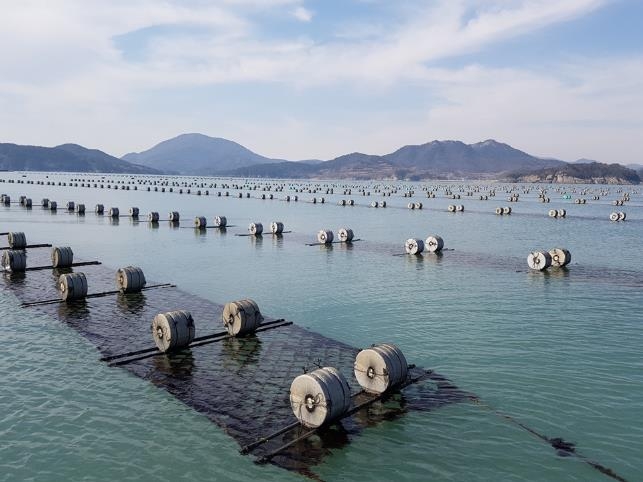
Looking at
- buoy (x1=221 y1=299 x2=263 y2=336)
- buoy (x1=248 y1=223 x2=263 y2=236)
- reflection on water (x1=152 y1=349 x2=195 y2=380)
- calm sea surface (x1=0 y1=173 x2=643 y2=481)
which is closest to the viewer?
calm sea surface (x1=0 y1=173 x2=643 y2=481)

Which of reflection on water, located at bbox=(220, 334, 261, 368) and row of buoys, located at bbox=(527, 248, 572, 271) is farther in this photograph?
row of buoys, located at bbox=(527, 248, 572, 271)

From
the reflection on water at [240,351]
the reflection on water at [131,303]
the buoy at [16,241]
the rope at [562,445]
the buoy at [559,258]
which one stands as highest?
the buoy at [559,258]

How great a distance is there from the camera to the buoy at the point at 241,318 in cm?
2950

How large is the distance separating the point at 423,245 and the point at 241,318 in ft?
119

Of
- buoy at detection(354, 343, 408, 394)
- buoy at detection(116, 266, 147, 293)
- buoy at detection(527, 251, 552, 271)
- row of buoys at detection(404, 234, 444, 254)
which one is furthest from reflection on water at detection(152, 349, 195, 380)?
row of buoys at detection(404, 234, 444, 254)

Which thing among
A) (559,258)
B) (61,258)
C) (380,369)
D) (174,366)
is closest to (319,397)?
(380,369)

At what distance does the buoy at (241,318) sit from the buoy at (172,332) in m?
2.78

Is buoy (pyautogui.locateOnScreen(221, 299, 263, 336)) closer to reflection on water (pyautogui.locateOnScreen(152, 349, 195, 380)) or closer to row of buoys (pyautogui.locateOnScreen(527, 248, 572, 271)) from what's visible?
reflection on water (pyautogui.locateOnScreen(152, 349, 195, 380))

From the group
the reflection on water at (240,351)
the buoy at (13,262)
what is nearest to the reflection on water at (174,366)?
the reflection on water at (240,351)

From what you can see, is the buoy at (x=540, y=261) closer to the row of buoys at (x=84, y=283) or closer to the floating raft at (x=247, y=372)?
the floating raft at (x=247, y=372)

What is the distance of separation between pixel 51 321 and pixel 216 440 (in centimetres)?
1883

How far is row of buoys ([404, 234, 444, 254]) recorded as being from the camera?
60.9 meters

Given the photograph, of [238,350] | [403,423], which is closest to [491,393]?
[403,423]

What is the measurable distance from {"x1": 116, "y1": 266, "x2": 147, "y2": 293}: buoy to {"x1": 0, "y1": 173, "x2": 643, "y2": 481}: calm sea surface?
4.15 meters
